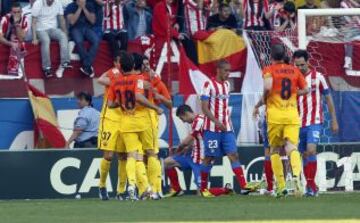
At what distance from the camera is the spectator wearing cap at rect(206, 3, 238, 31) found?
79.0 feet

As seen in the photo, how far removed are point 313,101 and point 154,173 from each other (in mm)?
2463

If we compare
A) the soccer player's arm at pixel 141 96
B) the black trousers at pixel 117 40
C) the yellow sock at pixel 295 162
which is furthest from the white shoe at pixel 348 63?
the soccer player's arm at pixel 141 96

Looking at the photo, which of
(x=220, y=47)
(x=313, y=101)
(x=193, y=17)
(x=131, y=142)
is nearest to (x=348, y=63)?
(x=220, y=47)

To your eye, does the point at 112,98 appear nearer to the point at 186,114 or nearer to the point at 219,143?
the point at 219,143

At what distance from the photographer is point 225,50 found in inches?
934

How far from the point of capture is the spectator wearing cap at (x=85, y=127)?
21.9 m

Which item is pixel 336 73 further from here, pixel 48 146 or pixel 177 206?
pixel 177 206

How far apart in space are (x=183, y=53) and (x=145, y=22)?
109 cm

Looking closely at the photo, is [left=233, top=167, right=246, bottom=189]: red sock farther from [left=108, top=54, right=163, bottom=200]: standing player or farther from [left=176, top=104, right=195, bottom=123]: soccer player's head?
[left=108, top=54, right=163, bottom=200]: standing player

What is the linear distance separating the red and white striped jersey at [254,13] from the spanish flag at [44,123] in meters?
4.28

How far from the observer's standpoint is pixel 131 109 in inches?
714

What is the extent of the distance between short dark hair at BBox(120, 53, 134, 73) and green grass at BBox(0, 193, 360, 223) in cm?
175

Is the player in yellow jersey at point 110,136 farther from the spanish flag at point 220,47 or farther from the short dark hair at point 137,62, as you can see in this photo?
the spanish flag at point 220,47

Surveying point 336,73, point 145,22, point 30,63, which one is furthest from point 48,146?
point 336,73
